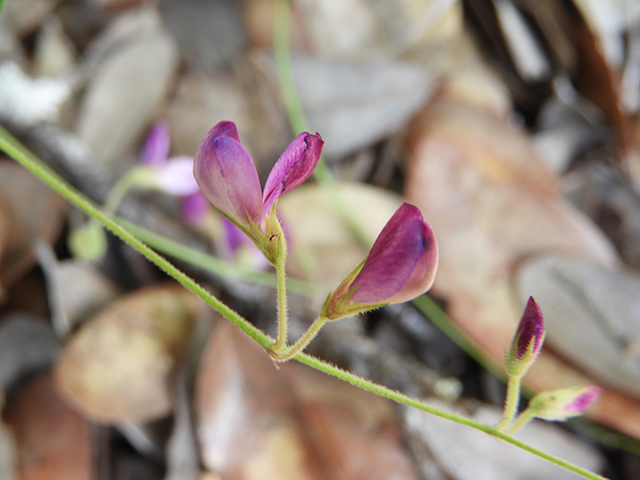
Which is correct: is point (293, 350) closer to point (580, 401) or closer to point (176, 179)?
point (580, 401)

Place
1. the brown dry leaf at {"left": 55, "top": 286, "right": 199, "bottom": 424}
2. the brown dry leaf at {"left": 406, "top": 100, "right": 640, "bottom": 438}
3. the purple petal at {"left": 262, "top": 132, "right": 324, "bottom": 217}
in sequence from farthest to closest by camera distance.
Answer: the brown dry leaf at {"left": 406, "top": 100, "right": 640, "bottom": 438}
the brown dry leaf at {"left": 55, "top": 286, "right": 199, "bottom": 424}
the purple petal at {"left": 262, "top": 132, "right": 324, "bottom": 217}

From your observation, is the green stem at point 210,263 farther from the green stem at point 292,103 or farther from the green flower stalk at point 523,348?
the green flower stalk at point 523,348

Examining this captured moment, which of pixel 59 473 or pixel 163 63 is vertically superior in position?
pixel 163 63

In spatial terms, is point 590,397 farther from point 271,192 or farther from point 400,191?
point 400,191

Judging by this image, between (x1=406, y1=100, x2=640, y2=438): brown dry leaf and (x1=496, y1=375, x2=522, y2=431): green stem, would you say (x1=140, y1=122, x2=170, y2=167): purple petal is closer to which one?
(x1=406, y1=100, x2=640, y2=438): brown dry leaf

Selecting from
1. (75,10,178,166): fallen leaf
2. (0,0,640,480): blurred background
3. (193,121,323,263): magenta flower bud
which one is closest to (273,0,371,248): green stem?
(0,0,640,480): blurred background

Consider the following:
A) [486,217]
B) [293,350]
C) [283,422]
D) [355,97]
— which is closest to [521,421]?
[293,350]

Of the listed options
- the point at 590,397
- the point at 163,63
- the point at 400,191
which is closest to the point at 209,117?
the point at 163,63
